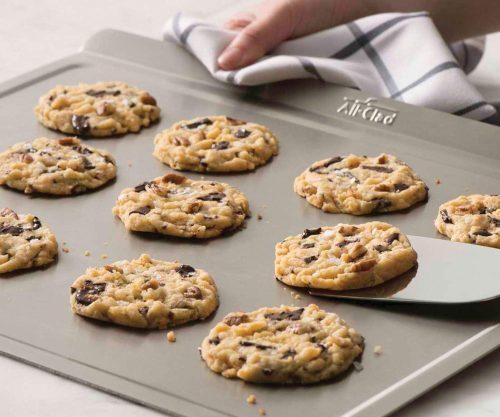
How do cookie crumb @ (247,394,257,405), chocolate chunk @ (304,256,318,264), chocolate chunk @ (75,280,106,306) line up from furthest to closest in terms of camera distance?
chocolate chunk @ (304,256,318,264), chocolate chunk @ (75,280,106,306), cookie crumb @ (247,394,257,405)

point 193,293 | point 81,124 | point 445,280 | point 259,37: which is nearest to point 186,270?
point 193,293

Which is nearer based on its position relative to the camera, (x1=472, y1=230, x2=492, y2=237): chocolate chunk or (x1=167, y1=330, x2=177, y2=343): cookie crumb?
(x1=167, y1=330, x2=177, y2=343): cookie crumb

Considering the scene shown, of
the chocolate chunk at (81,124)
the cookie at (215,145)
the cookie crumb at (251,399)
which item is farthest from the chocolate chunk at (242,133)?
the cookie crumb at (251,399)

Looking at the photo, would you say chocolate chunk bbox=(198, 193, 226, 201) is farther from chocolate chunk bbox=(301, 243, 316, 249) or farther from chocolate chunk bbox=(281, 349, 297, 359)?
chocolate chunk bbox=(281, 349, 297, 359)

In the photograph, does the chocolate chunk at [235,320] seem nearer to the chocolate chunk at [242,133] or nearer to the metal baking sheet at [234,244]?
the metal baking sheet at [234,244]

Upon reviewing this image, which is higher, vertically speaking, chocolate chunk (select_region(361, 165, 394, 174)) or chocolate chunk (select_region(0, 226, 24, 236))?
chocolate chunk (select_region(0, 226, 24, 236))

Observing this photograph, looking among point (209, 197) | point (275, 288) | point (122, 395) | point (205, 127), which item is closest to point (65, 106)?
point (205, 127)

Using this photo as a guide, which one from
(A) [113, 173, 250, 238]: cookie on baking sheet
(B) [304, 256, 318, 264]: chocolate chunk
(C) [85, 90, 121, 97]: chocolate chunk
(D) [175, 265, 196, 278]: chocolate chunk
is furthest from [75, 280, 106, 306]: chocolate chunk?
(C) [85, 90, 121, 97]: chocolate chunk
